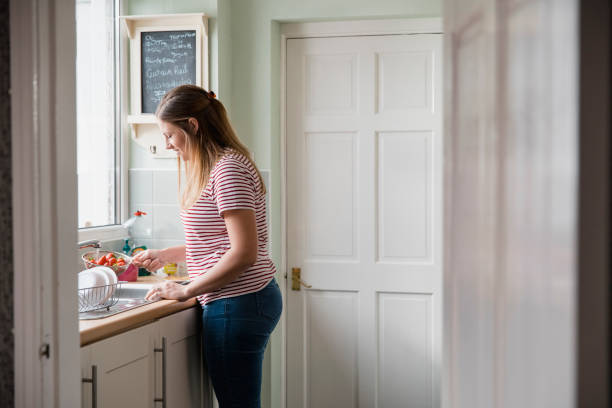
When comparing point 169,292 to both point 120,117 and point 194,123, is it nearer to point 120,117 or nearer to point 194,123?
point 194,123

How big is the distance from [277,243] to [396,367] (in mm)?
826

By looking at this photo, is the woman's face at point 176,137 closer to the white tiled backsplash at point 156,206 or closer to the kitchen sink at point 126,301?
the kitchen sink at point 126,301

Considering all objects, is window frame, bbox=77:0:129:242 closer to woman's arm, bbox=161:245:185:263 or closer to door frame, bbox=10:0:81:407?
woman's arm, bbox=161:245:185:263

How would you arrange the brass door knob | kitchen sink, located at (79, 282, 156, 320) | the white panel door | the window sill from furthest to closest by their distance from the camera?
the brass door knob < the white panel door < the window sill < kitchen sink, located at (79, 282, 156, 320)

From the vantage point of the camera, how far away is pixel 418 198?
2877mm

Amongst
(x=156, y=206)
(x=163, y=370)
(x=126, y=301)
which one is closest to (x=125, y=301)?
(x=126, y=301)

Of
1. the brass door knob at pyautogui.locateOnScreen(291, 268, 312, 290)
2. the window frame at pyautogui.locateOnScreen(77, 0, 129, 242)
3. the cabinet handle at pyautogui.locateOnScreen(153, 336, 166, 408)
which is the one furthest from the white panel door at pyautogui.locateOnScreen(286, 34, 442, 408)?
the cabinet handle at pyautogui.locateOnScreen(153, 336, 166, 408)

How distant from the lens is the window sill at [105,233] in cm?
247

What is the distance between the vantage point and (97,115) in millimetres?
2674

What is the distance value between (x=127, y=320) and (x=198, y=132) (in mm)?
616

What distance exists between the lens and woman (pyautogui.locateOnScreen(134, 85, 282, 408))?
1.82m

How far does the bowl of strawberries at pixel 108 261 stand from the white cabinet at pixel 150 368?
0.30 metres

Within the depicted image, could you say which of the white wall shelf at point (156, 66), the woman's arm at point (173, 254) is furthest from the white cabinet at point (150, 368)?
the white wall shelf at point (156, 66)

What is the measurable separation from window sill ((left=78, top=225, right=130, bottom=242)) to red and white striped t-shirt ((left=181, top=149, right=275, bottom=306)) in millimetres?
764
